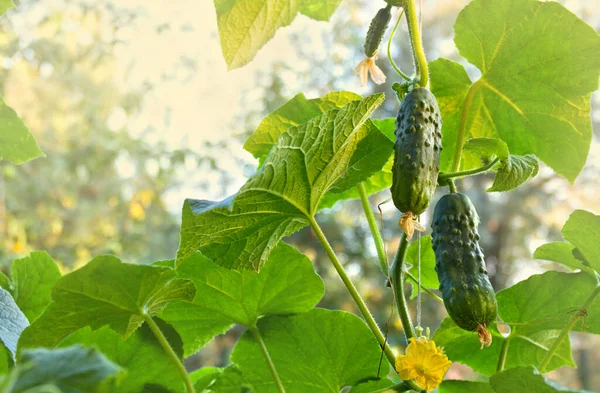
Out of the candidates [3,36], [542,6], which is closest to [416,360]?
[542,6]

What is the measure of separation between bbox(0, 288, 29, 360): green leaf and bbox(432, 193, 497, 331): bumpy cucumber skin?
13.4 inches

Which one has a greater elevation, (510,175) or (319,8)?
(319,8)

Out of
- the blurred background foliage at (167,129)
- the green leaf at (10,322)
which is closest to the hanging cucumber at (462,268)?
the green leaf at (10,322)

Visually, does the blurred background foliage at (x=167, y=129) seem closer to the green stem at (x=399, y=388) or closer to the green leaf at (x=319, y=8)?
the green leaf at (x=319, y=8)

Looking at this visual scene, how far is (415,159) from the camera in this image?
0.45 meters

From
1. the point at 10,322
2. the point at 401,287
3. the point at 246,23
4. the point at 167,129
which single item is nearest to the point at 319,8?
the point at 246,23

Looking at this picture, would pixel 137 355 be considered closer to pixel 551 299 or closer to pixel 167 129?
pixel 551 299

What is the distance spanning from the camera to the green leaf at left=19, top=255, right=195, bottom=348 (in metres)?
0.44

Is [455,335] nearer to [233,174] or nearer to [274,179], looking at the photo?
[274,179]

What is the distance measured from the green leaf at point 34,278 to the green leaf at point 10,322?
0.12 meters

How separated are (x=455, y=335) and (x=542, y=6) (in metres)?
0.33

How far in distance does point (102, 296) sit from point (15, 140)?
0.26 m

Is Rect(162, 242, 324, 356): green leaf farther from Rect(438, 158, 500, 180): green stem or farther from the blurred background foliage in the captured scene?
the blurred background foliage

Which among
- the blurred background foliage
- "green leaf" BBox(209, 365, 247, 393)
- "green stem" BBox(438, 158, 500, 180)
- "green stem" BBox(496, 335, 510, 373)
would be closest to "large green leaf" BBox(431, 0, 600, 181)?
"green stem" BBox(438, 158, 500, 180)
